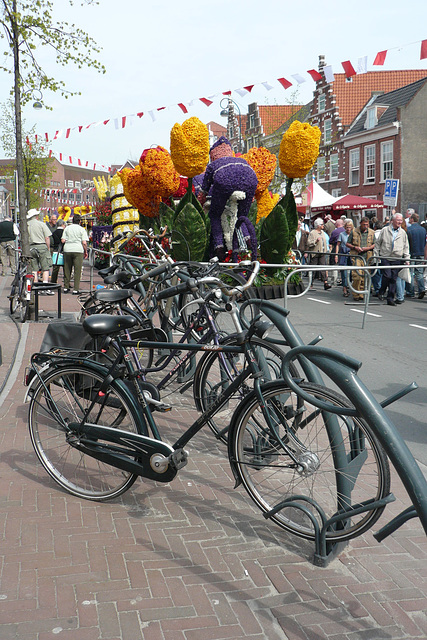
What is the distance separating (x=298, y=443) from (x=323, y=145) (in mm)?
39875

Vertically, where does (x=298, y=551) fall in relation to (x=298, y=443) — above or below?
below

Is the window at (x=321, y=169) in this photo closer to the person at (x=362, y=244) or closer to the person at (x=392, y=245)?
the person at (x=362, y=244)

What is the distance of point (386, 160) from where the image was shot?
116 ft

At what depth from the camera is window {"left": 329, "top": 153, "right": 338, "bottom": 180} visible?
40.6 m

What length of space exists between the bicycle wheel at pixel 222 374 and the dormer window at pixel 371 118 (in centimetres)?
3537

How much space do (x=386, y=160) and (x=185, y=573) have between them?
35.4 metres

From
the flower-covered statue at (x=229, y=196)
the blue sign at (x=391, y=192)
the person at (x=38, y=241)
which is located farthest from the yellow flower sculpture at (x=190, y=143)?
the blue sign at (x=391, y=192)

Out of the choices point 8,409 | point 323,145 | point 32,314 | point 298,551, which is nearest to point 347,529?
point 298,551

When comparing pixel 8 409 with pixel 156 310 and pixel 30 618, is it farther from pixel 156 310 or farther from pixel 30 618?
pixel 30 618

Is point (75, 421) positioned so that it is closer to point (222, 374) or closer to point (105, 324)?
point (105, 324)

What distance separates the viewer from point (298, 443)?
308 centimetres

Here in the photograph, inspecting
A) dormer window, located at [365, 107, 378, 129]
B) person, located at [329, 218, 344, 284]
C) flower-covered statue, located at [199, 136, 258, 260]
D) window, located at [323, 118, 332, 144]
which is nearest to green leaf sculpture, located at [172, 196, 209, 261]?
flower-covered statue, located at [199, 136, 258, 260]

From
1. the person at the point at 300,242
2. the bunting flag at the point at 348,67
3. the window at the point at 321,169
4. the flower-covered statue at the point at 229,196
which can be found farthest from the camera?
the window at the point at 321,169

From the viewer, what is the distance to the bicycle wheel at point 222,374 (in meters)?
3.59
